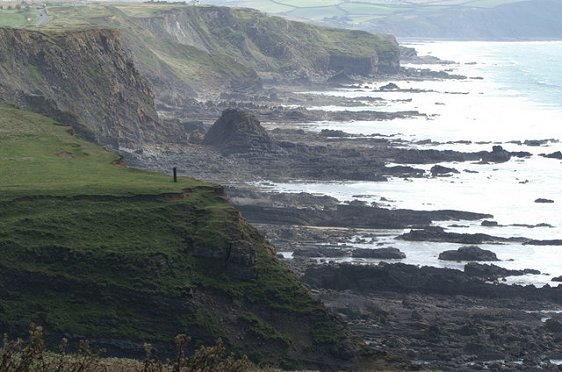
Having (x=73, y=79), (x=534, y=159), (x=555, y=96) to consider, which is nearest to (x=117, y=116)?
(x=73, y=79)

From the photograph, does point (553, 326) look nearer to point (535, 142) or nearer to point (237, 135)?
point (237, 135)

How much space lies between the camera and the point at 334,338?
49.8 meters

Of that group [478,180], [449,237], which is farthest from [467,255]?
[478,180]

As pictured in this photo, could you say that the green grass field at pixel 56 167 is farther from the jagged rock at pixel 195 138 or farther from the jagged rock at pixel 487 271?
the jagged rock at pixel 195 138

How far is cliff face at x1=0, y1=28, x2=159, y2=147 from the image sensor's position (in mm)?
104750

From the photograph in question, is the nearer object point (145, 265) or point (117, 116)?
point (145, 265)

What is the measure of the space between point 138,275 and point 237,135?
6215 cm

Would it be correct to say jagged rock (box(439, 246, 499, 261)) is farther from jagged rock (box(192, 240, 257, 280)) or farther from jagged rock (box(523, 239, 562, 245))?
jagged rock (box(192, 240, 257, 280))

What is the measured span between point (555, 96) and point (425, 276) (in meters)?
132

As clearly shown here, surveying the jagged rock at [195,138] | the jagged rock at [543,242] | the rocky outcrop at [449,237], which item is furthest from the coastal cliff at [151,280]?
the jagged rock at [195,138]

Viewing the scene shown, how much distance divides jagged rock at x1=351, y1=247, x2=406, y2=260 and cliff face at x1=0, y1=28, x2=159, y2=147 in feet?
122

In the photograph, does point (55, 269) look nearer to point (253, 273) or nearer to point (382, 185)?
point (253, 273)

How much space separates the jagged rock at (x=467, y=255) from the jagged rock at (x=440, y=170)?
32081 mm

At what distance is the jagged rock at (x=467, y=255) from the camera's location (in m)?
71.5
